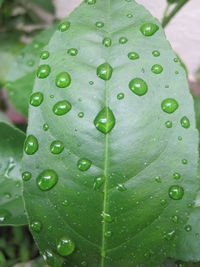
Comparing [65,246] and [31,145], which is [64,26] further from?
[65,246]

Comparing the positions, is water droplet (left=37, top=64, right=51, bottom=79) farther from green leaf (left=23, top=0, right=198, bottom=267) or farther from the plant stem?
the plant stem

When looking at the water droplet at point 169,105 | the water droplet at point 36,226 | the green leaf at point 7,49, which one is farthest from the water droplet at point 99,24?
the green leaf at point 7,49

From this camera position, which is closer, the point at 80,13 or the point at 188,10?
the point at 80,13

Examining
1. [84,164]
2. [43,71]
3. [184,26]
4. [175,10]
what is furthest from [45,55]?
[184,26]

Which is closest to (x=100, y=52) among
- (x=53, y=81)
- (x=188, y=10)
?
(x=53, y=81)

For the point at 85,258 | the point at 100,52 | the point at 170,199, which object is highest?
the point at 100,52

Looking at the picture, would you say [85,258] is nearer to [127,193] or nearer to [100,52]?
[127,193]

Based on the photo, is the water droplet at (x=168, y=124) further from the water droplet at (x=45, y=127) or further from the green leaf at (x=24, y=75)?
the green leaf at (x=24, y=75)

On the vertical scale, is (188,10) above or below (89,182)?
above
